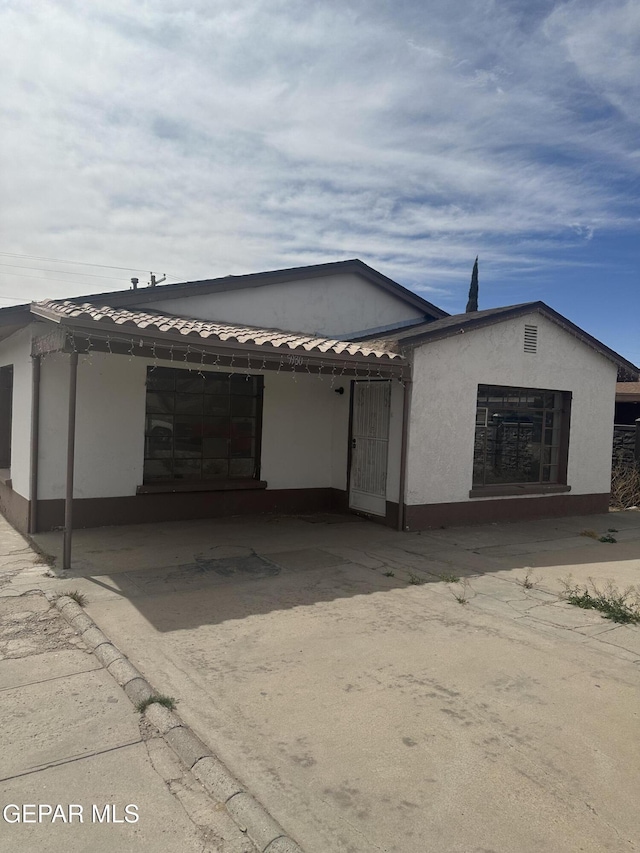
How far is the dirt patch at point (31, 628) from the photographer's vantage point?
15.2ft

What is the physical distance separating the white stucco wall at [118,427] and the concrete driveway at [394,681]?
0.98 metres

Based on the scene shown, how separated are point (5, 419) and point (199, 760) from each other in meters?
8.56

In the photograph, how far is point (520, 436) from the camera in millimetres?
10609

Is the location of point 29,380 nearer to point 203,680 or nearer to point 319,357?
point 319,357

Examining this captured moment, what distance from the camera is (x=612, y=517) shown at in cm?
1141

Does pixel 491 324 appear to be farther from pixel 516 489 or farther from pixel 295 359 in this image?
pixel 295 359

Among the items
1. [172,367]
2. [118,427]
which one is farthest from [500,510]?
[118,427]

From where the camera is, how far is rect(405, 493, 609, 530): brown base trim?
30.1 feet

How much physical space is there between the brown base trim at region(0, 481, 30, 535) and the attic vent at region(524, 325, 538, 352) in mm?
7840

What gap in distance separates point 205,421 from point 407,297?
5.17 metres

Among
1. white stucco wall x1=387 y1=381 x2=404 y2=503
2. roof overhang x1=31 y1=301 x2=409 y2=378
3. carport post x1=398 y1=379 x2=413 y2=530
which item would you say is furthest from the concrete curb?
white stucco wall x1=387 y1=381 x2=404 y2=503

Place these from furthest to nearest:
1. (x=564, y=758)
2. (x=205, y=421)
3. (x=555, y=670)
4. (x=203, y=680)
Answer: (x=205, y=421), (x=555, y=670), (x=203, y=680), (x=564, y=758)

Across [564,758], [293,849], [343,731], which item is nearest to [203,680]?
[343,731]

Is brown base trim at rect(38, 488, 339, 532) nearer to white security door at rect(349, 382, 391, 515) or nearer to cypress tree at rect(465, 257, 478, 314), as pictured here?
white security door at rect(349, 382, 391, 515)
